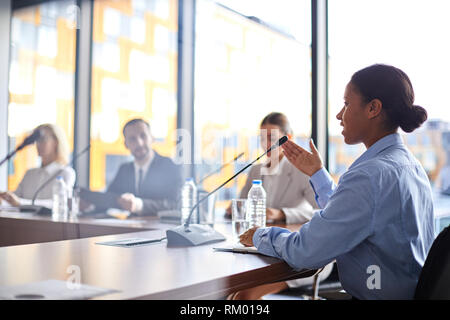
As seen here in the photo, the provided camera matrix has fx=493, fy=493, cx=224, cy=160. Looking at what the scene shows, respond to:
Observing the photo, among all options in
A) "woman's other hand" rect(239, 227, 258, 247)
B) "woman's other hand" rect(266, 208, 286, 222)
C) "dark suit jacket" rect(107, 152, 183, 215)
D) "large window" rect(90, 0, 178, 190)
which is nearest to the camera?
"woman's other hand" rect(239, 227, 258, 247)

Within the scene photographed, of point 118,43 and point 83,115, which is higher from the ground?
point 118,43

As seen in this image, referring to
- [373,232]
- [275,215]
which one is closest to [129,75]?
[275,215]

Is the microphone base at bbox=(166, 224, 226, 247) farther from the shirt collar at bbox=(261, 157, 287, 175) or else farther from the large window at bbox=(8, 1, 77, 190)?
the large window at bbox=(8, 1, 77, 190)

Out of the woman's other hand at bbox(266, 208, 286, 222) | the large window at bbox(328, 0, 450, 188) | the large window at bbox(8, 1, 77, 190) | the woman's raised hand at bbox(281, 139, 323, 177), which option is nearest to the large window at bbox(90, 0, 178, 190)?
the large window at bbox(8, 1, 77, 190)

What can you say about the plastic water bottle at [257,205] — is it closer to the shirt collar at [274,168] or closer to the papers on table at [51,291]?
the shirt collar at [274,168]

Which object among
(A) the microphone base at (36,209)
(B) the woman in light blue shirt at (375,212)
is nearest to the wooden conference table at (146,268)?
(B) the woman in light blue shirt at (375,212)

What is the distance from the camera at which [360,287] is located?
1516 mm

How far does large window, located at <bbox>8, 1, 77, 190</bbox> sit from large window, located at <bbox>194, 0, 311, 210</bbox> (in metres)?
1.67

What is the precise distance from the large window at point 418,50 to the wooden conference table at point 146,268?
206cm

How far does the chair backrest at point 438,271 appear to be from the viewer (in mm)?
1309

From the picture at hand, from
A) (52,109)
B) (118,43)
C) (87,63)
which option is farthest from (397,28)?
(52,109)

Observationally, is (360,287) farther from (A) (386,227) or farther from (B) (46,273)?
(B) (46,273)

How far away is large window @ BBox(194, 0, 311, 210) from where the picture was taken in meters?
4.07
